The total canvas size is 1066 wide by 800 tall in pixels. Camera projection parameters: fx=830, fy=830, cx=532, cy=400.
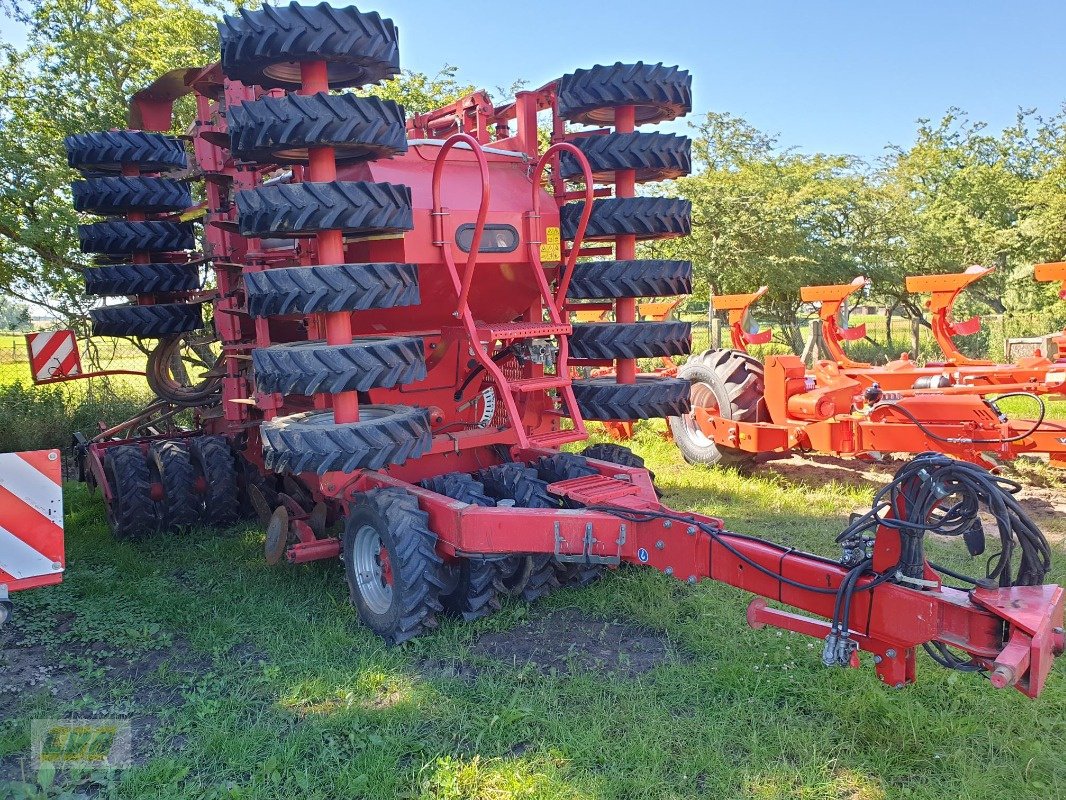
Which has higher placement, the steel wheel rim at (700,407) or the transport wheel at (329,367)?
the transport wheel at (329,367)

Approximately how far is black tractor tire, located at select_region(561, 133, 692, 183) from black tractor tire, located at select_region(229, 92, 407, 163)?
128 centimetres

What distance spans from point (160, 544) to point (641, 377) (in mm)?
3810

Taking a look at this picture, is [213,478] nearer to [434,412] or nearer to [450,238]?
[434,412]

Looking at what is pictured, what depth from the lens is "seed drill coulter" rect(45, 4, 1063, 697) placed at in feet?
9.57

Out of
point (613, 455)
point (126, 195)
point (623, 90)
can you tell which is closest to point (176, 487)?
point (126, 195)

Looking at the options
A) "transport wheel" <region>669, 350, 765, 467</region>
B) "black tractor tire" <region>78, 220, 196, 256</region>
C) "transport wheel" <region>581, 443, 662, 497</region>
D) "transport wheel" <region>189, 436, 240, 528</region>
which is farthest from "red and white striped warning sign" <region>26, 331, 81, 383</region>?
"transport wheel" <region>669, 350, 765, 467</region>

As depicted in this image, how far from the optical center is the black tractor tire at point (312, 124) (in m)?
3.88

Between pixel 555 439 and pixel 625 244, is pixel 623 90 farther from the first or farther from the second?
pixel 555 439

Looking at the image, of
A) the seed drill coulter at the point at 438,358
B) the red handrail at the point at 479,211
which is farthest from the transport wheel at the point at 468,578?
the red handrail at the point at 479,211

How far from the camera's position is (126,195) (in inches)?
259

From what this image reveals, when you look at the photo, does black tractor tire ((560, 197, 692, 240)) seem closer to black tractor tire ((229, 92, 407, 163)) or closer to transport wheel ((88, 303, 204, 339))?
black tractor tire ((229, 92, 407, 163))

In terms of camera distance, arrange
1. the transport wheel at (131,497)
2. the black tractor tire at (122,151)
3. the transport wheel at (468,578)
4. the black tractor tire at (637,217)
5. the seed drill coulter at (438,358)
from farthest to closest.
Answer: the black tractor tire at (122,151) → the transport wheel at (131,497) → the black tractor tire at (637,217) → the transport wheel at (468,578) → the seed drill coulter at (438,358)

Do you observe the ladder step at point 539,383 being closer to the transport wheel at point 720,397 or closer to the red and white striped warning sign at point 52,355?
the transport wheel at point 720,397

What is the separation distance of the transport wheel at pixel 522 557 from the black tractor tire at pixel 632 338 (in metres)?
0.89
